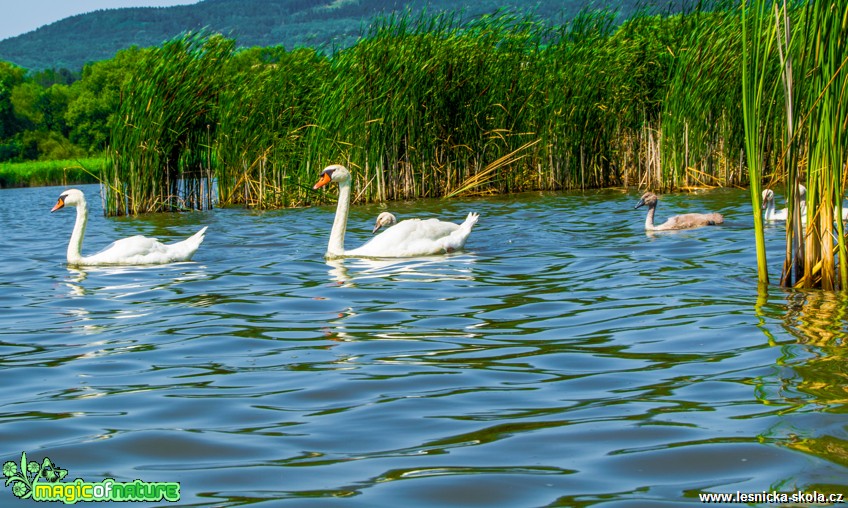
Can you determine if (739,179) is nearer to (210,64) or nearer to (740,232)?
(740,232)

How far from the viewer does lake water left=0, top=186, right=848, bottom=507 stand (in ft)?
11.3

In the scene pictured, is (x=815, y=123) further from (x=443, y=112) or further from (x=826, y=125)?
(x=443, y=112)

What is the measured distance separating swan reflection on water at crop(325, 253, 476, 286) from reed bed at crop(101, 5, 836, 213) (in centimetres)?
695

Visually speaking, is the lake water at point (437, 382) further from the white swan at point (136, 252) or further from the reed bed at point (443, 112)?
the reed bed at point (443, 112)

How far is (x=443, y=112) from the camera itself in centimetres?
1816

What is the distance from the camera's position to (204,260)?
11234 mm

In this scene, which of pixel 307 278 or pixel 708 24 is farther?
pixel 708 24

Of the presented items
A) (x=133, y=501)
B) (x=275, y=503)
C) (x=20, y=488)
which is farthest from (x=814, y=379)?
(x=20, y=488)

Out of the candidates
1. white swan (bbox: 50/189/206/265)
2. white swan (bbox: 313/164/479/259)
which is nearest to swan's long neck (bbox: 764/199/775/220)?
white swan (bbox: 313/164/479/259)

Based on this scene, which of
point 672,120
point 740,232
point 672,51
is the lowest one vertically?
point 740,232

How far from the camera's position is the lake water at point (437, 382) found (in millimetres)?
3451

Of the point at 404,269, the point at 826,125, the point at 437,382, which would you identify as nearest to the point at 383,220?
the point at 404,269

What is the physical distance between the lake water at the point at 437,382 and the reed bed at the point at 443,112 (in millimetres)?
7778

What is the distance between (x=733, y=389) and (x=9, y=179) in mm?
46181
